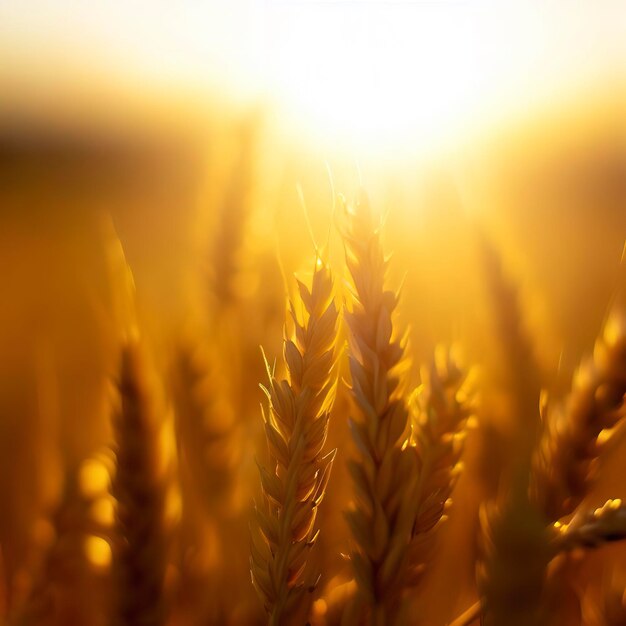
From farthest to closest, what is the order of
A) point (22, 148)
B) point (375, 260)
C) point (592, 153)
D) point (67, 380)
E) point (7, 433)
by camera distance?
point (22, 148)
point (592, 153)
point (67, 380)
point (7, 433)
point (375, 260)

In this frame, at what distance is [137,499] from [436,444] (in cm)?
13

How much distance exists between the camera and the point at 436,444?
0.27 m

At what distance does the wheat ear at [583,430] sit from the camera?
0.91 ft

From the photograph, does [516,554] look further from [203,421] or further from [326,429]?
[203,421]

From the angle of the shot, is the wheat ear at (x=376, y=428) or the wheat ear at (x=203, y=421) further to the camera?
the wheat ear at (x=203, y=421)

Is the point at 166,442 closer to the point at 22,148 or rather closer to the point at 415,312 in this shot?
the point at 415,312

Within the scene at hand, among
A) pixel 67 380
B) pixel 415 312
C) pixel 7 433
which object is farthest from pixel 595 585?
pixel 67 380

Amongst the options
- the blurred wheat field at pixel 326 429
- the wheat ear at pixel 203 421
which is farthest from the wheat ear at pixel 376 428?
the wheat ear at pixel 203 421

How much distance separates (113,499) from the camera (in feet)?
0.99

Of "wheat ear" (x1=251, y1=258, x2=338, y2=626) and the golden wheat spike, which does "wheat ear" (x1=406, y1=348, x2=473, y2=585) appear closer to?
"wheat ear" (x1=251, y1=258, x2=338, y2=626)

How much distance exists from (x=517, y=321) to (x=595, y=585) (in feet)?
0.52

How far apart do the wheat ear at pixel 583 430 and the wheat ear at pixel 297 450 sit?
10 centimetres

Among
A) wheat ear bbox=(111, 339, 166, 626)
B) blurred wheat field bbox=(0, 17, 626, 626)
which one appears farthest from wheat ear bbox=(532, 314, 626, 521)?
wheat ear bbox=(111, 339, 166, 626)

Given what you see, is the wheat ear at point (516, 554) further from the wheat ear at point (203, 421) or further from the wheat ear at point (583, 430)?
the wheat ear at point (203, 421)
